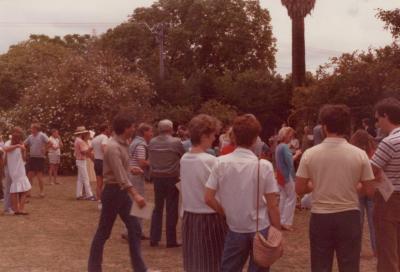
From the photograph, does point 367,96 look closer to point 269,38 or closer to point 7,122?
point 7,122

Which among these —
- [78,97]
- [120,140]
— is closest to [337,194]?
[120,140]

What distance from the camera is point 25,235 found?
→ 12891mm

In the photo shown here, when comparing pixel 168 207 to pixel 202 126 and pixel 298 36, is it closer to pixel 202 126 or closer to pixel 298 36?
pixel 202 126

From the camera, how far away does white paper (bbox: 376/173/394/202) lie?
7.09 meters

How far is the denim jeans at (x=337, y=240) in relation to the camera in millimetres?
6336

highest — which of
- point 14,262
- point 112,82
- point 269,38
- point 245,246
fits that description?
point 269,38

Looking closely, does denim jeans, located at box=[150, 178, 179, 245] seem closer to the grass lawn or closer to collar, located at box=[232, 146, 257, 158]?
the grass lawn

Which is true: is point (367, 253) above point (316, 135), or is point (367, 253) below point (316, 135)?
below

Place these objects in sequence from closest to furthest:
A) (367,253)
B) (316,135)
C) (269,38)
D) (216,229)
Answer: (216,229), (367,253), (316,135), (269,38)

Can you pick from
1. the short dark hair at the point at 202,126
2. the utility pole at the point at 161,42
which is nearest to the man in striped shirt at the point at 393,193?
the short dark hair at the point at 202,126

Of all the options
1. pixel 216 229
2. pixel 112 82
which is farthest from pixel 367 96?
pixel 216 229

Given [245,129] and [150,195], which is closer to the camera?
[245,129]

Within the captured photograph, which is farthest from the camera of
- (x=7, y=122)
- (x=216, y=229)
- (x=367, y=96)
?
(x=7, y=122)

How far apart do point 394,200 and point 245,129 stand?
198 cm
